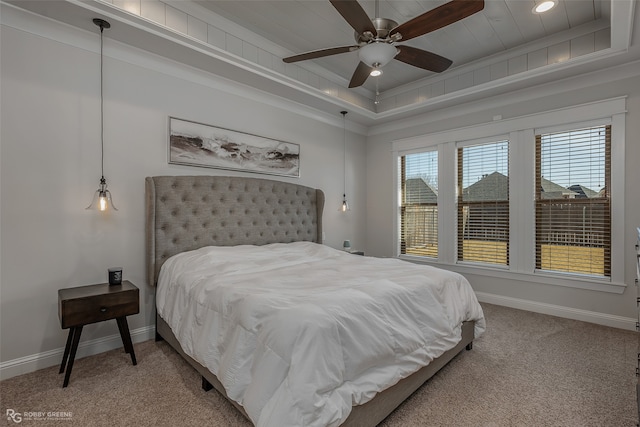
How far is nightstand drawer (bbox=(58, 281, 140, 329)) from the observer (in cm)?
208

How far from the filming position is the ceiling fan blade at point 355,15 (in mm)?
1848

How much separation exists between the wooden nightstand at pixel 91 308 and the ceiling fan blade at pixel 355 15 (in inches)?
96.6

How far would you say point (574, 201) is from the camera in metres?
3.48

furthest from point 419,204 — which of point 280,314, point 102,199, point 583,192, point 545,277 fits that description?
point 102,199

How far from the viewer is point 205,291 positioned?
207cm

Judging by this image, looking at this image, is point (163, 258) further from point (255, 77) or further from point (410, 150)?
point (410, 150)

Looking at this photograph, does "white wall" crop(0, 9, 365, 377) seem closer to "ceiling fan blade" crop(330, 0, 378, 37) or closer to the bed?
the bed

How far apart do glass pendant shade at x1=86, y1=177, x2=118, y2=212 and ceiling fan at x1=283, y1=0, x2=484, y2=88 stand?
6.26 ft

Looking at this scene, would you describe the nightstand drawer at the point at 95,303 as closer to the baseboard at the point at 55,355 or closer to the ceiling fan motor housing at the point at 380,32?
the baseboard at the point at 55,355

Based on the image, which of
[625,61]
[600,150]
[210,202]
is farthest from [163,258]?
[625,61]

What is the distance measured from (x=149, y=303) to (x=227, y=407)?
1.53 m

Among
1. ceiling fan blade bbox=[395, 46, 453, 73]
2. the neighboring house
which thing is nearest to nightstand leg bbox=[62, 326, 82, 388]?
ceiling fan blade bbox=[395, 46, 453, 73]

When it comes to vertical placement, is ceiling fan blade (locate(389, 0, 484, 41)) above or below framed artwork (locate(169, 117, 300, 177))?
above

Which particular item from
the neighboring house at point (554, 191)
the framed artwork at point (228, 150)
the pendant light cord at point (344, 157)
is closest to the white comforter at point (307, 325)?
the framed artwork at point (228, 150)
